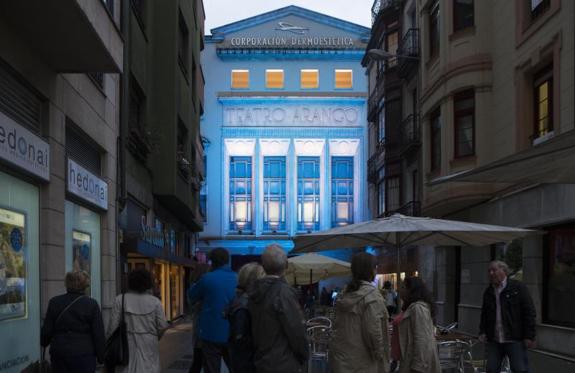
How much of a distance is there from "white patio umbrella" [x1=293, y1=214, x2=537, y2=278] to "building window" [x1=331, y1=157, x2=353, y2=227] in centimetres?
3849

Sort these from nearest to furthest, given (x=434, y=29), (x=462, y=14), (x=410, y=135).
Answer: (x=462, y=14) → (x=434, y=29) → (x=410, y=135)

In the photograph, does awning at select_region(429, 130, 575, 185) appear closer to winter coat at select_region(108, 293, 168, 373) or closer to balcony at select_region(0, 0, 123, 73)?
winter coat at select_region(108, 293, 168, 373)

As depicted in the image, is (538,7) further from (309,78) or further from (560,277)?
(309,78)

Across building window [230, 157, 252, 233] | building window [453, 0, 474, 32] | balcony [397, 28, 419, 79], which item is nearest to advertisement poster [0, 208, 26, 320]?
building window [453, 0, 474, 32]

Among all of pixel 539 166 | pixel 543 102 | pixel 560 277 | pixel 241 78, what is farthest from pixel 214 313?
pixel 241 78

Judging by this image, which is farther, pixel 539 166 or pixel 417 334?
pixel 417 334

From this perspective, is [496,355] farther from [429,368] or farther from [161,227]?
[161,227]

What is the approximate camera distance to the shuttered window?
8391 mm

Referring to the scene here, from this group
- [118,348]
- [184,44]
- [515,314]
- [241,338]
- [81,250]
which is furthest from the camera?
[184,44]

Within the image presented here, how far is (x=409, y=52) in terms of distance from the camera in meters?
26.7

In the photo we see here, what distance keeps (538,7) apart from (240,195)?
115 feet

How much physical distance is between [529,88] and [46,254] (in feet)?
39.0

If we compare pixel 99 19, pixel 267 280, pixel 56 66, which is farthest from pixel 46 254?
pixel 267 280

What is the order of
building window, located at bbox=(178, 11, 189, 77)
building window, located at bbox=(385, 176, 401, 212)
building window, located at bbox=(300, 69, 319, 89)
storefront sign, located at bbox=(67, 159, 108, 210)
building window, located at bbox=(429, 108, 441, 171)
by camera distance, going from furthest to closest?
building window, located at bbox=(300, 69, 319, 89) → building window, located at bbox=(385, 176, 401, 212) → building window, located at bbox=(178, 11, 189, 77) → building window, located at bbox=(429, 108, 441, 171) → storefront sign, located at bbox=(67, 159, 108, 210)
